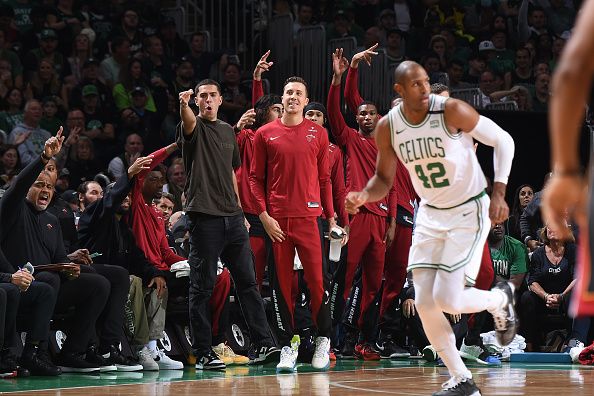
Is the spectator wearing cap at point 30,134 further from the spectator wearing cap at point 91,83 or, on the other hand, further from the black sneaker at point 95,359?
the black sneaker at point 95,359

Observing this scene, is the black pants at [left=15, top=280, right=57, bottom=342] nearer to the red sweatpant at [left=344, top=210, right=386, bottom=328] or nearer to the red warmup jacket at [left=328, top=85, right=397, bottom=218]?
the red sweatpant at [left=344, top=210, right=386, bottom=328]

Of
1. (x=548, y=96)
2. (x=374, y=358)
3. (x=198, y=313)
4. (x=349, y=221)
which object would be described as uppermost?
(x=548, y=96)

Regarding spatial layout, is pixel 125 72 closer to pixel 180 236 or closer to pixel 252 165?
pixel 180 236

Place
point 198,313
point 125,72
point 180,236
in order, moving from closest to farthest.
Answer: point 198,313 → point 180,236 → point 125,72

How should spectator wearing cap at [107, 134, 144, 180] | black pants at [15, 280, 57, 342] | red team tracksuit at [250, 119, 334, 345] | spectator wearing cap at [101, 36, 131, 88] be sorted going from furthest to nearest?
spectator wearing cap at [101, 36, 131, 88], spectator wearing cap at [107, 134, 144, 180], red team tracksuit at [250, 119, 334, 345], black pants at [15, 280, 57, 342]

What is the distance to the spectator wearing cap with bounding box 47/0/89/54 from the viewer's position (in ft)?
45.3

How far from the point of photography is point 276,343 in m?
9.79

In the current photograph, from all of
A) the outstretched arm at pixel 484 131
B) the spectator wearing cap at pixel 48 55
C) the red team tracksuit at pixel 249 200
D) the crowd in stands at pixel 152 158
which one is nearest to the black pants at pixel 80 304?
the crowd in stands at pixel 152 158

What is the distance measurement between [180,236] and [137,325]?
4.90 feet

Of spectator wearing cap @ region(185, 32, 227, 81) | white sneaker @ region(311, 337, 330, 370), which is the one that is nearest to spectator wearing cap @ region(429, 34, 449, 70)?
spectator wearing cap @ region(185, 32, 227, 81)

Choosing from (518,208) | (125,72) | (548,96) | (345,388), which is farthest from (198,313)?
(548,96)

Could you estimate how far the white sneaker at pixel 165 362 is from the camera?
29.8 feet

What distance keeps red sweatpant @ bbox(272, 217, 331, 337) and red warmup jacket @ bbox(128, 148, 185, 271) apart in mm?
1187

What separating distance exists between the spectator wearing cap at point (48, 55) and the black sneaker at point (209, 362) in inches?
235
